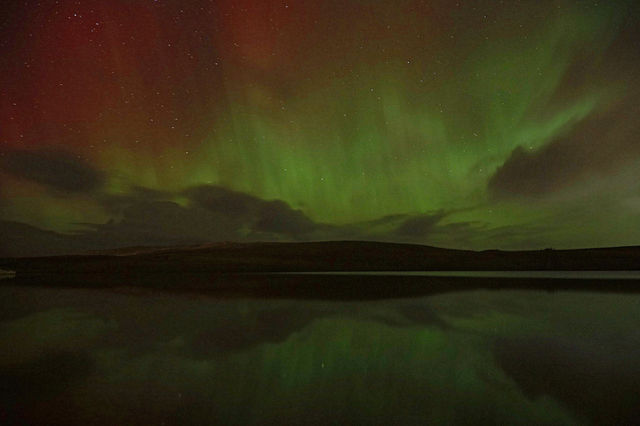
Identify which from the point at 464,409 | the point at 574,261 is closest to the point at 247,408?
the point at 464,409

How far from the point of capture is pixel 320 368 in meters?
9.40

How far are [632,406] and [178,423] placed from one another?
807 cm

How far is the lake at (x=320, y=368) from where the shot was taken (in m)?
6.60

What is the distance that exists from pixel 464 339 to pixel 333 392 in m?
6.52

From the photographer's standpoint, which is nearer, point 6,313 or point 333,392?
point 333,392

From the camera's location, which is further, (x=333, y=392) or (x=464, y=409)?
(x=333, y=392)

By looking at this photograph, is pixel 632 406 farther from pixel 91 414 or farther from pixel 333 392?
pixel 91 414

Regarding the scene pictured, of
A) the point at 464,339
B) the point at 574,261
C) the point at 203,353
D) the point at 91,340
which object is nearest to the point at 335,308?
the point at 464,339

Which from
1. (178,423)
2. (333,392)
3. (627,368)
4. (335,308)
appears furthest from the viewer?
(335,308)

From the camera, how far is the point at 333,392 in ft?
25.2

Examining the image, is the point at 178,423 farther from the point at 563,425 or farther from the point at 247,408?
the point at 563,425

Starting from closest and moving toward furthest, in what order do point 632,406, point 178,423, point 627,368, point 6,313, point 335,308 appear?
point 178,423 → point 632,406 → point 627,368 → point 6,313 → point 335,308

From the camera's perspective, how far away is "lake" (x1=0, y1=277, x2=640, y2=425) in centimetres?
660

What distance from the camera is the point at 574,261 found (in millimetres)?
102188
